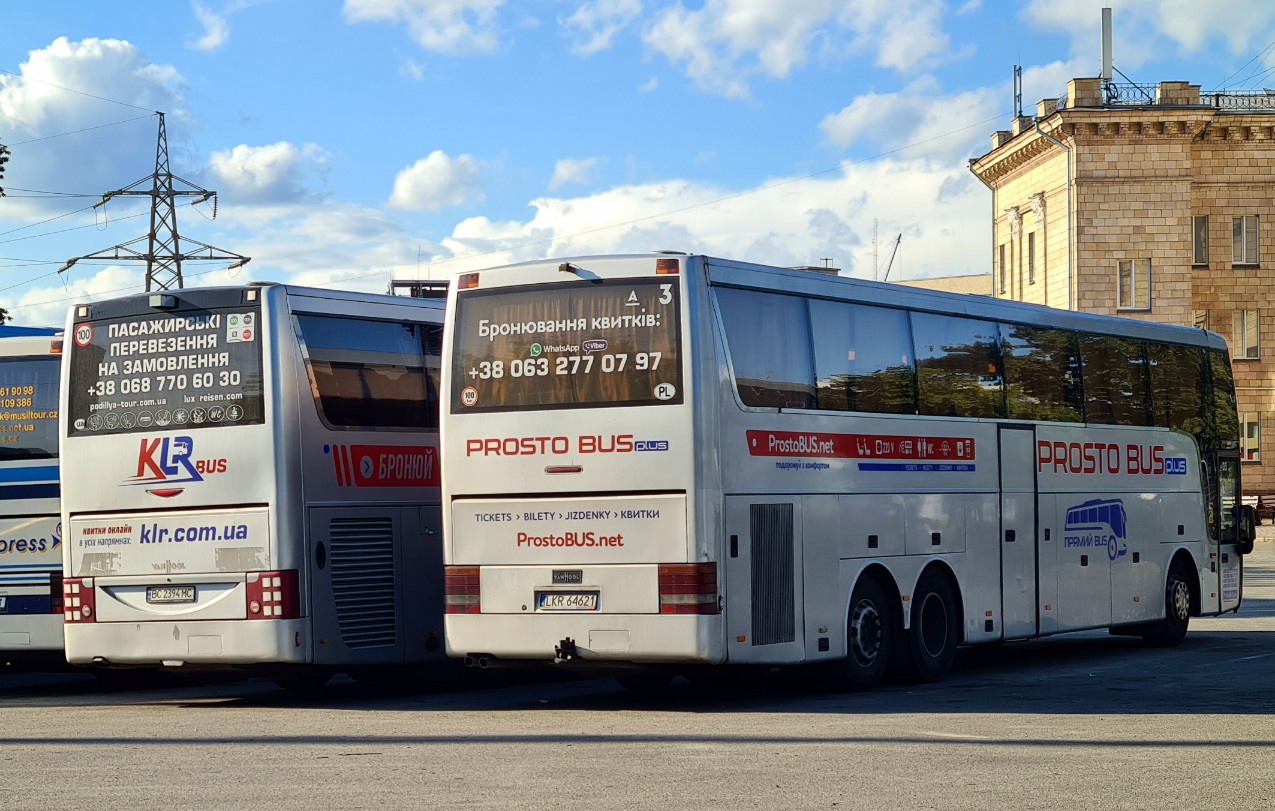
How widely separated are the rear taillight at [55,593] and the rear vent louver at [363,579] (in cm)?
332

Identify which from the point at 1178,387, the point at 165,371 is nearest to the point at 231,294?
the point at 165,371

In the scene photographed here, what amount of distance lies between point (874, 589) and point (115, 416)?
6.42 m

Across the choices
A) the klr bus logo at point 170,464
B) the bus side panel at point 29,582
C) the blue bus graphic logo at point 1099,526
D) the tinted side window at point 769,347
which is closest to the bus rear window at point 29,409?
the bus side panel at point 29,582

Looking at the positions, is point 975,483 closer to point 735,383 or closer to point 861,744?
point 735,383

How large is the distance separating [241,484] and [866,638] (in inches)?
205

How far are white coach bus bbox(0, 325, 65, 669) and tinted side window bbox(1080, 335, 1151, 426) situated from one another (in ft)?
33.3

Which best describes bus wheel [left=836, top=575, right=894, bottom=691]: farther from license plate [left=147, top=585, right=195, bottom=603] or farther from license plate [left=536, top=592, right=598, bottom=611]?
license plate [left=147, top=585, right=195, bottom=603]

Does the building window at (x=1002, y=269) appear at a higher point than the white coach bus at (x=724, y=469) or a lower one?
higher

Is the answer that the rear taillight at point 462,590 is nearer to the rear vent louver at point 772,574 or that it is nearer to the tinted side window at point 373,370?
the tinted side window at point 373,370

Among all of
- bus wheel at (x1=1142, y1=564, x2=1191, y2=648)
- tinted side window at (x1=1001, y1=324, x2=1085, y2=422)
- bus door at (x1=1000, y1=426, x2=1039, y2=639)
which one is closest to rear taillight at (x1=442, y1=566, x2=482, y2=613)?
bus door at (x1=1000, y1=426, x2=1039, y2=639)

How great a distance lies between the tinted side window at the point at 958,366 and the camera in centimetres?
1631

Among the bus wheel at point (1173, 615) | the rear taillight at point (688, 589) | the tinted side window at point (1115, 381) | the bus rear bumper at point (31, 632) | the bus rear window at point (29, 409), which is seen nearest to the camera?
the rear taillight at point (688, 589)

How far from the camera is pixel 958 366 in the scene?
55.2ft

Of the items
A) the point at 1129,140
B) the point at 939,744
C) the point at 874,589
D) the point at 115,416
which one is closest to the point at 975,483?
the point at 874,589
